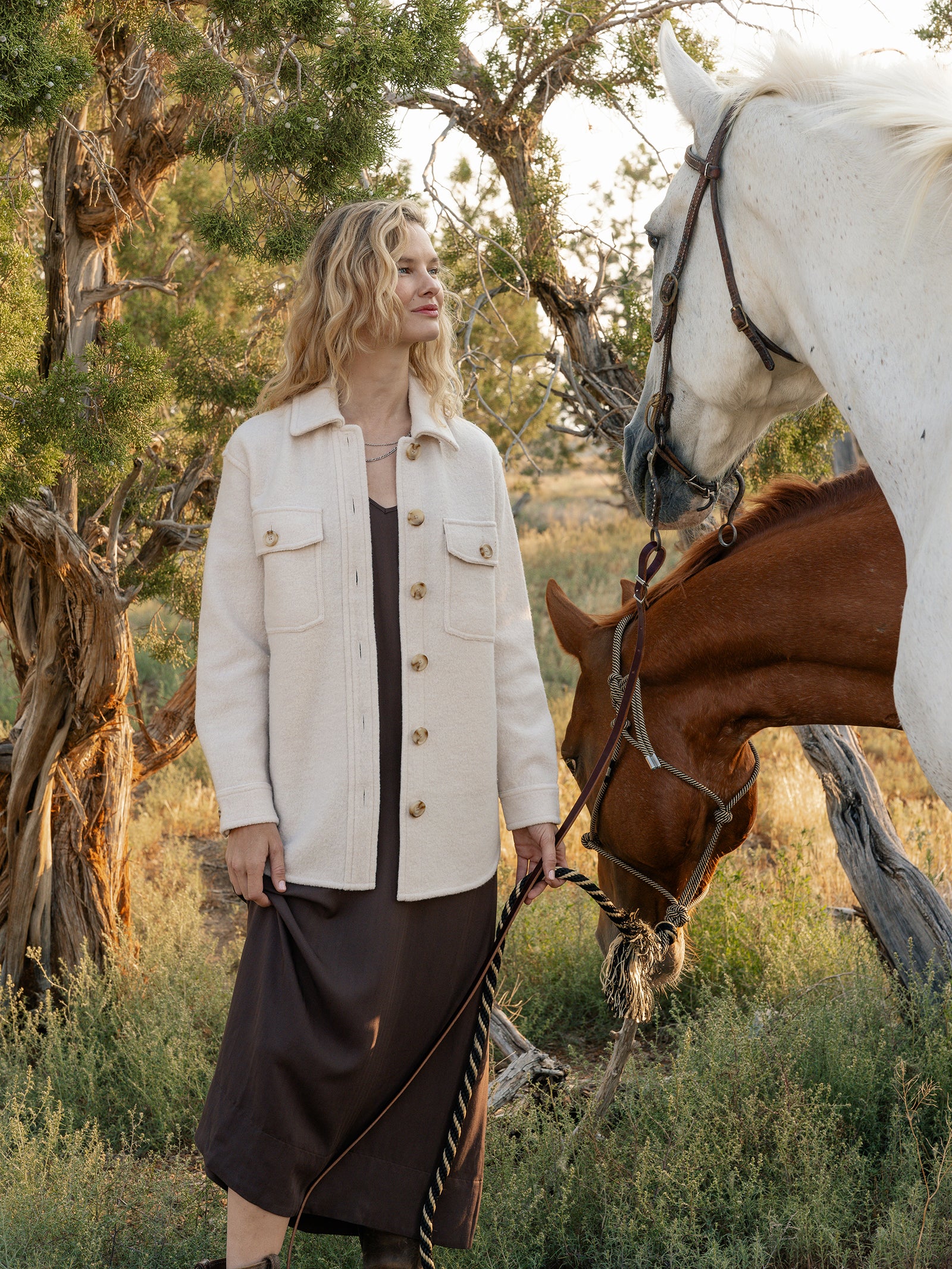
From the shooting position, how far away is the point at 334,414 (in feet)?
6.66

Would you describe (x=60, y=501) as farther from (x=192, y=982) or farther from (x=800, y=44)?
(x=800, y=44)

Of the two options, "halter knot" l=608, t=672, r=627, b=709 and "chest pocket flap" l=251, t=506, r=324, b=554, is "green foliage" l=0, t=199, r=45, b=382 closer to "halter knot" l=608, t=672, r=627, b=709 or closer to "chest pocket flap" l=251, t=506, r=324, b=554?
"chest pocket flap" l=251, t=506, r=324, b=554

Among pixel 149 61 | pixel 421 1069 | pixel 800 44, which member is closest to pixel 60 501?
pixel 149 61

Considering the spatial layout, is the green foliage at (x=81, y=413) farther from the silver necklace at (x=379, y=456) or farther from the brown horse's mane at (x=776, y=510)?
the brown horse's mane at (x=776, y=510)

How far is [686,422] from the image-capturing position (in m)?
1.98

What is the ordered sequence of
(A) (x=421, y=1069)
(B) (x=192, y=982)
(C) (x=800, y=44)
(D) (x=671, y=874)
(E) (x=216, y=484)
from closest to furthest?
1. (C) (x=800, y=44)
2. (A) (x=421, y=1069)
3. (D) (x=671, y=874)
4. (B) (x=192, y=982)
5. (E) (x=216, y=484)

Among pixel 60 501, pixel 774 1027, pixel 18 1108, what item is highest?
pixel 60 501

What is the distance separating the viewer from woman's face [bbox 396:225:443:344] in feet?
6.61

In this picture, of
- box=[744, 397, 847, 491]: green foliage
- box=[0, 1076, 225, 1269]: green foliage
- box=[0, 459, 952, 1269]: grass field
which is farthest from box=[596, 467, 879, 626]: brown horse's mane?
box=[0, 1076, 225, 1269]: green foliage

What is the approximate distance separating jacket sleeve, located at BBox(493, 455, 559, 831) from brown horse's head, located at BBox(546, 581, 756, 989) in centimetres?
39

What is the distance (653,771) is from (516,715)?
0.50m

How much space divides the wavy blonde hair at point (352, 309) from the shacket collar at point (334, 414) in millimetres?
25

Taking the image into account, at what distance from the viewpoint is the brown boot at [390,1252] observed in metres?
2.05

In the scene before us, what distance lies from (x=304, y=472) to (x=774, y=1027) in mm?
2324
